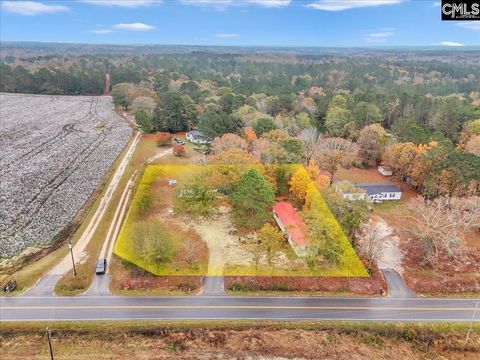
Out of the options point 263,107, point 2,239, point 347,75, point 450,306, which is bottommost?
point 450,306

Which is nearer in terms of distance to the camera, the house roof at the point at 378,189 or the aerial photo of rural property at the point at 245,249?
the aerial photo of rural property at the point at 245,249

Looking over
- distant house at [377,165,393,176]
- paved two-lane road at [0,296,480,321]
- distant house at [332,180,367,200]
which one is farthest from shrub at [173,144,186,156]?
paved two-lane road at [0,296,480,321]

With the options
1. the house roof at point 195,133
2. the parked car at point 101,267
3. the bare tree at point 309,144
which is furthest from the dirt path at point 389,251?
the house roof at point 195,133

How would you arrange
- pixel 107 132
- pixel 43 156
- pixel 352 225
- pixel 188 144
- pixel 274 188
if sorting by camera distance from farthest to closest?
1. pixel 107 132
2. pixel 188 144
3. pixel 43 156
4. pixel 274 188
5. pixel 352 225

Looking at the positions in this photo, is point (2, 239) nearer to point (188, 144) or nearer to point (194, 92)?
point (188, 144)

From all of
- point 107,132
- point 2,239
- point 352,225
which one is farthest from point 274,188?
point 107,132

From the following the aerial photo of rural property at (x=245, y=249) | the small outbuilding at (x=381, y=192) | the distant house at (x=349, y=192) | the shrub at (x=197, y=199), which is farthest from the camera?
the small outbuilding at (x=381, y=192)

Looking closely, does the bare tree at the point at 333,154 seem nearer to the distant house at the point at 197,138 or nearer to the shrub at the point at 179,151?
the distant house at the point at 197,138

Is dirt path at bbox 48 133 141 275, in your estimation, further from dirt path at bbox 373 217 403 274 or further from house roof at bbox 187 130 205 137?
dirt path at bbox 373 217 403 274
